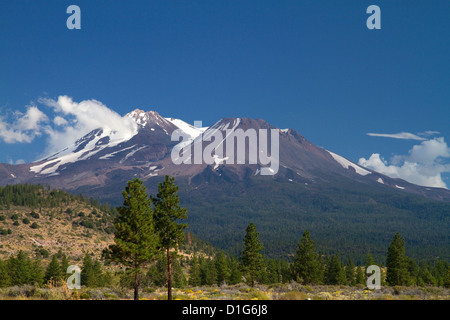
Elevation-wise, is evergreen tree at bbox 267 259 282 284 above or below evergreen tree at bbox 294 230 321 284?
below

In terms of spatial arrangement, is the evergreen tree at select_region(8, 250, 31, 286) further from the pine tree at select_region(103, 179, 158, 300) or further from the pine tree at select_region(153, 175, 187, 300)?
the pine tree at select_region(153, 175, 187, 300)

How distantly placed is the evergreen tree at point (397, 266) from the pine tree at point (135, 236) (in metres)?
47.5

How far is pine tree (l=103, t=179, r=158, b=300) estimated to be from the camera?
2931 centimetres

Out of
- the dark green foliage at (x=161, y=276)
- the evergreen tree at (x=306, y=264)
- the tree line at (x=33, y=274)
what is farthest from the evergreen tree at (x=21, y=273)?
the evergreen tree at (x=306, y=264)

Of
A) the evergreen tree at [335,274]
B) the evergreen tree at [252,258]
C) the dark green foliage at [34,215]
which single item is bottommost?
the evergreen tree at [335,274]

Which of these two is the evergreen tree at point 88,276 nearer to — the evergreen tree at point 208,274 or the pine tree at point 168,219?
the evergreen tree at point 208,274

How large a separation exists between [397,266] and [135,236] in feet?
165

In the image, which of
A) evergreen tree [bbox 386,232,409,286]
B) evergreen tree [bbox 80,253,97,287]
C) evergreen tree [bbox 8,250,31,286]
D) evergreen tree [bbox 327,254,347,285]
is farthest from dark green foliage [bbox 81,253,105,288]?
evergreen tree [bbox 386,232,409,286]

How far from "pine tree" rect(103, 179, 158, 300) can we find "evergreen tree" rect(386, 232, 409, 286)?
47.5 meters

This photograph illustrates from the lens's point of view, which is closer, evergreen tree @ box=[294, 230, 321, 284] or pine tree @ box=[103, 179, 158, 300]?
pine tree @ box=[103, 179, 158, 300]

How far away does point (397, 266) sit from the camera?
197 feet

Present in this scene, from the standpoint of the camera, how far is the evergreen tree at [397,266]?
5925 centimetres
